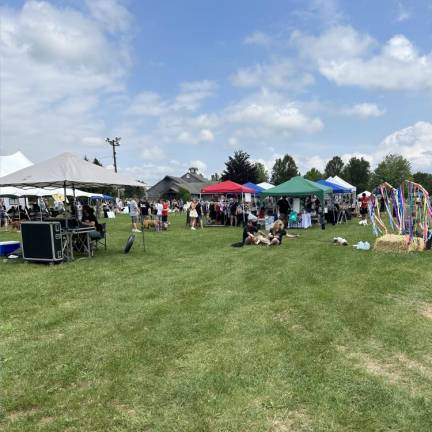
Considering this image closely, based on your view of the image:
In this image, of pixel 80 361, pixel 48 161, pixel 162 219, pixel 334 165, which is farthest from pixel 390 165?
pixel 80 361

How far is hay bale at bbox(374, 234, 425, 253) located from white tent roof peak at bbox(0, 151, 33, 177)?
22.2 meters

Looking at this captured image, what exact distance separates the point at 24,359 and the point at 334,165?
336 ft

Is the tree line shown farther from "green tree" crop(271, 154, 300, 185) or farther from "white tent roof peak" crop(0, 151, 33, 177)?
"white tent roof peak" crop(0, 151, 33, 177)

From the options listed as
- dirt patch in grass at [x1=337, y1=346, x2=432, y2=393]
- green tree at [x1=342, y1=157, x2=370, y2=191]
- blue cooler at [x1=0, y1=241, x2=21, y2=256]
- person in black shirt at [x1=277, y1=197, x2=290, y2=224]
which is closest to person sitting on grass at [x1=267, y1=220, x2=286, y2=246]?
person in black shirt at [x1=277, y1=197, x2=290, y2=224]

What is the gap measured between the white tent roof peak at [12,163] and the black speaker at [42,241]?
679 inches

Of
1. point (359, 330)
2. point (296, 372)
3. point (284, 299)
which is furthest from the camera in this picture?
point (284, 299)

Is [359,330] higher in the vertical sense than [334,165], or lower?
lower

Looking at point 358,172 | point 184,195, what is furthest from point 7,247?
point 358,172

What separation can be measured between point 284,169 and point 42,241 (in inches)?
2973

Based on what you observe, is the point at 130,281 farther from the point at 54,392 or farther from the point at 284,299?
the point at 54,392

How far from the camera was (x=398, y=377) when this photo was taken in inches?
141

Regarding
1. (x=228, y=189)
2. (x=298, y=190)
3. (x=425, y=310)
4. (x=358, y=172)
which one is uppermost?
(x=358, y=172)

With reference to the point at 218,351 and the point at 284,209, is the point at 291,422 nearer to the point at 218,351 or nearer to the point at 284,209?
the point at 218,351

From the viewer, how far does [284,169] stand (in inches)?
3238
